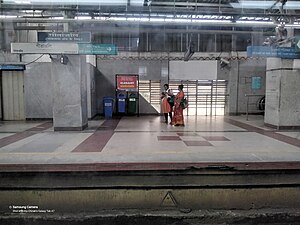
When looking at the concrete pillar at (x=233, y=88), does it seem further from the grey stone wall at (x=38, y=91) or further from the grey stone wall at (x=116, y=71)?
the grey stone wall at (x=38, y=91)

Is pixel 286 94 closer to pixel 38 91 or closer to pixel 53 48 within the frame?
pixel 53 48

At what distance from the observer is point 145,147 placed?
529 centimetres

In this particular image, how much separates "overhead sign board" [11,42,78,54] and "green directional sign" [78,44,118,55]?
0.20 m

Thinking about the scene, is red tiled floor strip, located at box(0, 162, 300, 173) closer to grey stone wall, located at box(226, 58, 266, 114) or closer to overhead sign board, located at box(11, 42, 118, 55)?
overhead sign board, located at box(11, 42, 118, 55)

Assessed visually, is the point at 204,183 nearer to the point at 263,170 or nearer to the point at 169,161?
the point at 169,161

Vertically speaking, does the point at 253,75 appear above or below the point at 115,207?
above

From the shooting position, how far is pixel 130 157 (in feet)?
14.3

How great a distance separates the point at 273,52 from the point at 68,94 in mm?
6214

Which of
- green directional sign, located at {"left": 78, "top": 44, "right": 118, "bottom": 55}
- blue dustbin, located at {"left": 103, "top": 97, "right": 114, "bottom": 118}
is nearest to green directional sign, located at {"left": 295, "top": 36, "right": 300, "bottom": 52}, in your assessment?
green directional sign, located at {"left": 78, "top": 44, "right": 118, "bottom": 55}

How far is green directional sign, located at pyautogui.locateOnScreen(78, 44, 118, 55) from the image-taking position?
6.52m

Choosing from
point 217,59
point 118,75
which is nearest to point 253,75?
point 217,59

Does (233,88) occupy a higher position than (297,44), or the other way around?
(297,44)

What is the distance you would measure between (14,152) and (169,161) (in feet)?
9.99

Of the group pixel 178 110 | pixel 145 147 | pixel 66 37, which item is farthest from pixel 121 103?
pixel 145 147
